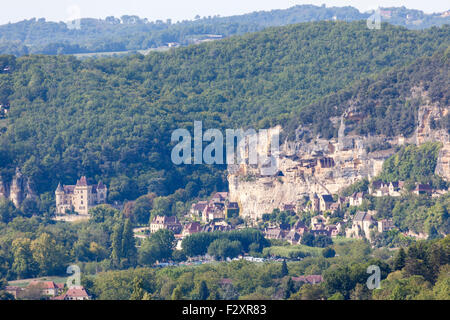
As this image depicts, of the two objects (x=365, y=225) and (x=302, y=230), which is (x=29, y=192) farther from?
(x=365, y=225)

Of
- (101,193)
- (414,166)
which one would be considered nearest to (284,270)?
(414,166)

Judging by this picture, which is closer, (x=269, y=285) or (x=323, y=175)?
(x=269, y=285)

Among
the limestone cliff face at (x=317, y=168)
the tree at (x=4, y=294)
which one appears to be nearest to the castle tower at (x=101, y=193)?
the limestone cliff face at (x=317, y=168)

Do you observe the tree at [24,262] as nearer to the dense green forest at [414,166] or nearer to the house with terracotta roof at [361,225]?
the house with terracotta roof at [361,225]

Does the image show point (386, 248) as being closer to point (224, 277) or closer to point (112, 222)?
point (224, 277)

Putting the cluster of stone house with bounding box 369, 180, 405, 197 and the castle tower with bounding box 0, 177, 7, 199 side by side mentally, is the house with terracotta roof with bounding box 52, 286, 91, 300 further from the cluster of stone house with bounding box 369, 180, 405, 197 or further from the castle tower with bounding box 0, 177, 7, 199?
the castle tower with bounding box 0, 177, 7, 199

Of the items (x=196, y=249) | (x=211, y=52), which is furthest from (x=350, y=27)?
(x=196, y=249)

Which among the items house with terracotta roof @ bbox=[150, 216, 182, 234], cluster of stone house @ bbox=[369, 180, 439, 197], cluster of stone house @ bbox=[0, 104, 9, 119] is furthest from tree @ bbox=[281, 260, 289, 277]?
cluster of stone house @ bbox=[0, 104, 9, 119]
